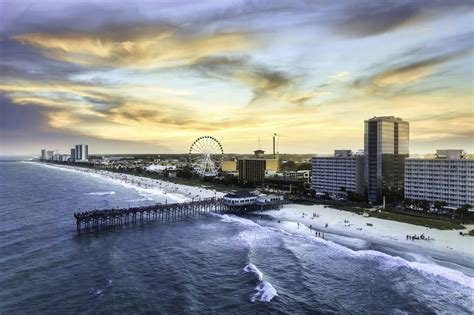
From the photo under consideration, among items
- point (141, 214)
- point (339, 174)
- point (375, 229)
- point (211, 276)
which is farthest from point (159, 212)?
point (339, 174)

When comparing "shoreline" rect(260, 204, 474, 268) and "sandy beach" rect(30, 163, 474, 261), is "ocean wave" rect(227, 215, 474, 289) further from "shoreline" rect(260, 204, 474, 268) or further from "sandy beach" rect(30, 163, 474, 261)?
"sandy beach" rect(30, 163, 474, 261)

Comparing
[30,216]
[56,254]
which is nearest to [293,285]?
[56,254]

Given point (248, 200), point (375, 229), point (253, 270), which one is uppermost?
point (248, 200)

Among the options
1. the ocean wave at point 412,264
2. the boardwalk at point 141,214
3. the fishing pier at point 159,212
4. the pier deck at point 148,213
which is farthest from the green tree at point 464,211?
the boardwalk at point 141,214

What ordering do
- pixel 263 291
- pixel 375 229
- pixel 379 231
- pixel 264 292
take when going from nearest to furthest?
pixel 264 292
pixel 263 291
pixel 379 231
pixel 375 229

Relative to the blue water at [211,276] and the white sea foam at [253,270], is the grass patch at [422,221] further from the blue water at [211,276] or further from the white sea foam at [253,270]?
the white sea foam at [253,270]

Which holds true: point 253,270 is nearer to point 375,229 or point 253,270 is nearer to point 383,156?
point 375,229

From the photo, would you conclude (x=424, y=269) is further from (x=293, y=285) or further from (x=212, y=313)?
(x=212, y=313)
